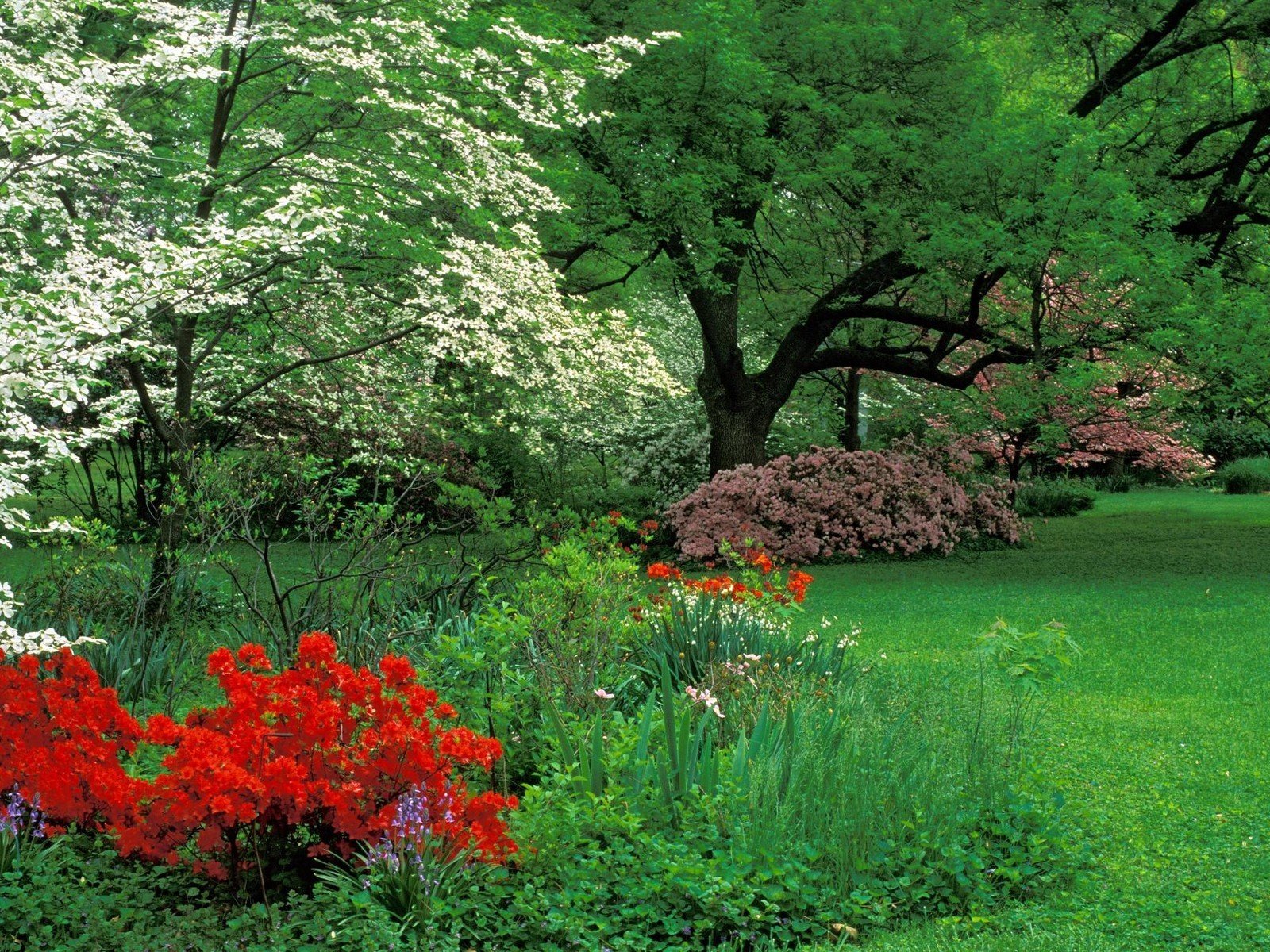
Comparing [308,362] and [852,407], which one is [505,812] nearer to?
[308,362]

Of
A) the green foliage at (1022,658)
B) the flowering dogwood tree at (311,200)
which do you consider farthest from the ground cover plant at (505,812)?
the flowering dogwood tree at (311,200)

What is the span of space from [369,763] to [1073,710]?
493 centimetres

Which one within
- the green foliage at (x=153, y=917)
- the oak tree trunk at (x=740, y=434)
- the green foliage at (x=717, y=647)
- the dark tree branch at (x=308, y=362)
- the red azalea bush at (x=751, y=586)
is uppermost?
the dark tree branch at (x=308, y=362)

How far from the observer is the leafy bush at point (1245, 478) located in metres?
27.9

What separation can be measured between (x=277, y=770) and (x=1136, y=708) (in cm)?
566

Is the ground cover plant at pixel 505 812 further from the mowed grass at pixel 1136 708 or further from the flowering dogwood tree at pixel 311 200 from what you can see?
the flowering dogwood tree at pixel 311 200

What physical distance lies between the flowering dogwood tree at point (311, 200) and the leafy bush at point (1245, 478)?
2152 centimetres

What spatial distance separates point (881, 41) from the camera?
13.3 meters

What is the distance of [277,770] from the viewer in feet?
12.1

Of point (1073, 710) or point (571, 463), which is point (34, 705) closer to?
point (1073, 710)

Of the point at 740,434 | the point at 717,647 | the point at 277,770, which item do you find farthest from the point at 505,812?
the point at 740,434

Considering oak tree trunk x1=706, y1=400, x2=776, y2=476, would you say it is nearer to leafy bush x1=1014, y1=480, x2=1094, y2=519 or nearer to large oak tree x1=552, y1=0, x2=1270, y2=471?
large oak tree x1=552, y1=0, x2=1270, y2=471

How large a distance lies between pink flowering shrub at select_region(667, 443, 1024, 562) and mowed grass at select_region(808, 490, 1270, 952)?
2.20 ft

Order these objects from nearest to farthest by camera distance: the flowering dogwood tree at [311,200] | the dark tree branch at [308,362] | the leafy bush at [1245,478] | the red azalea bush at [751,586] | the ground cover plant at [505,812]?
the ground cover plant at [505,812] → the red azalea bush at [751,586] → the flowering dogwood tree at [311,200] → the dark tree branch at [308,362] → the leafy bush at [1245,478]
